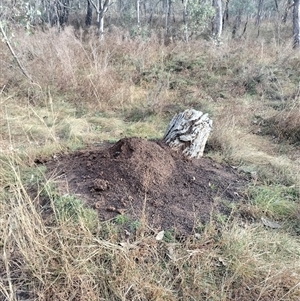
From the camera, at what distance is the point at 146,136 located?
4.05 m

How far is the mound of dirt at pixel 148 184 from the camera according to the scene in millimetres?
2240

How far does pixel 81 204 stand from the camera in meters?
2.14

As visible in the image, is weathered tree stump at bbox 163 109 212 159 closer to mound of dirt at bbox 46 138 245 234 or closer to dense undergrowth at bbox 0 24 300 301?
mound of dirt at bbox 46 138 245 234

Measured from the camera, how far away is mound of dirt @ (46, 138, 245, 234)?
2.24 metres

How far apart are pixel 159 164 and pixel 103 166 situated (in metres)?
0.50

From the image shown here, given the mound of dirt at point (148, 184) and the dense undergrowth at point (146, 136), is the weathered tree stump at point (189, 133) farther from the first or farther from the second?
the dense undergrowth at point (146, 136)

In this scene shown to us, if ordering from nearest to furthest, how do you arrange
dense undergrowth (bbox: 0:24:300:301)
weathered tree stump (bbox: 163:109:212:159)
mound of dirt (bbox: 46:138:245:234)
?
dense undergrowth (bbox: 0:24:300:301), mound of dirt (bbox: 46:138:245:234), weathered tree stump (bbox: 163:109:212:159)

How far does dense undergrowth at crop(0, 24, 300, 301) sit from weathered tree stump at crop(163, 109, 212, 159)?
455 mm

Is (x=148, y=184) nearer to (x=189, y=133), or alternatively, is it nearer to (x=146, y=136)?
(x=189, y=133)

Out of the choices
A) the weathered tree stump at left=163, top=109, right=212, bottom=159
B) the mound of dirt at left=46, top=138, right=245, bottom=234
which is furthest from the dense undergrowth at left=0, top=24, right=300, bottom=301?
the weathered tree stump at left=163, top=109, right=212, bottom=159

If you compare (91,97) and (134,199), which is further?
(91,97)

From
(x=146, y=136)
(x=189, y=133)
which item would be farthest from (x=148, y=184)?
(x=146, y=136)

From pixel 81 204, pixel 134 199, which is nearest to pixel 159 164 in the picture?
pixel 134 199

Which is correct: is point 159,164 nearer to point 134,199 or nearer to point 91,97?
point 134,199
